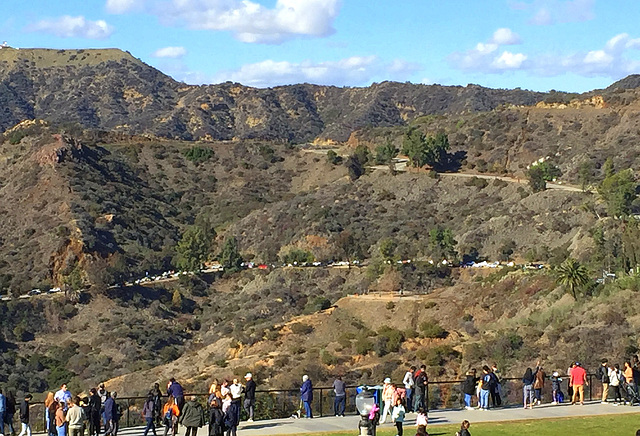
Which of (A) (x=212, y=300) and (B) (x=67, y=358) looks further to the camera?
(A) (x=212, y=300)

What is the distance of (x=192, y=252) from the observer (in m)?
88.0

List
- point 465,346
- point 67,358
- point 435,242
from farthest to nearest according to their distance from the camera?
point 435,242 → point 67,358 → point 465,346

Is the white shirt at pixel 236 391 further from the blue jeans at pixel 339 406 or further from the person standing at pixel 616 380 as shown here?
the person standing at pixel 616 380

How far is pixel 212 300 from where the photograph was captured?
83.2 m

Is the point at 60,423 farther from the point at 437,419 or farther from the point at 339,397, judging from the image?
the point at 437,419

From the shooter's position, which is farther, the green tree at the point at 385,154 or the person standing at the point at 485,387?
the green tree at the point at 385,154

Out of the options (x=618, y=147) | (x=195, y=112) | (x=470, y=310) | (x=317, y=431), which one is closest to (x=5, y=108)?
(x=195, y=112)

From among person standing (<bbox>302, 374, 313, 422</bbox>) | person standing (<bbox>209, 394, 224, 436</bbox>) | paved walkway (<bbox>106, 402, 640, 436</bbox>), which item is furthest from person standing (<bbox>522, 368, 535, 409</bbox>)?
person standing (<bbox>209, 394, 224, 436</bbox>)

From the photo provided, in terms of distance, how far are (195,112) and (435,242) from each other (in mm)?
106140

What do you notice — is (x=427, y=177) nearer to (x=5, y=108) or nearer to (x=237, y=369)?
(x=237, y=369)

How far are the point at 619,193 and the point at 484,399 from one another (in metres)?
49.3

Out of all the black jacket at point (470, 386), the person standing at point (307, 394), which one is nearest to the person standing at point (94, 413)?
the person standing at point (307, 394)

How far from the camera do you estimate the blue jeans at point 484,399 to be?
29052 mm

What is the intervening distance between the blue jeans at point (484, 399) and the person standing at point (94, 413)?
10861 millimetres
